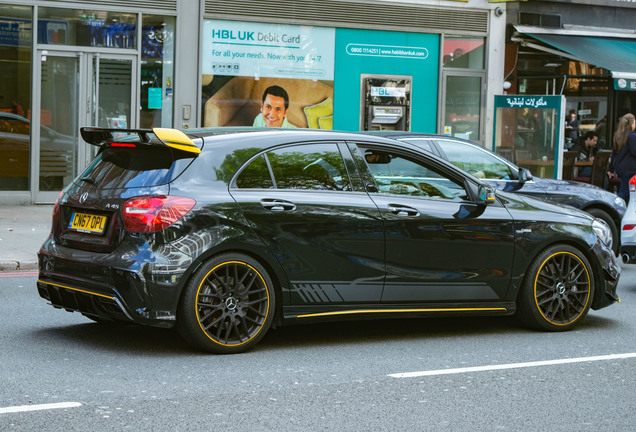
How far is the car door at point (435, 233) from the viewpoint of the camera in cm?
705

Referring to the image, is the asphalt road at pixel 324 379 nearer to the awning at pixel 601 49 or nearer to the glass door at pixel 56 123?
the glass door at pixel 56 123

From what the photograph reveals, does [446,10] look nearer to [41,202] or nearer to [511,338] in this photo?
[41,202]

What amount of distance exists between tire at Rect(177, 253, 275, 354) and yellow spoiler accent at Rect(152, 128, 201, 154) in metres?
0.76

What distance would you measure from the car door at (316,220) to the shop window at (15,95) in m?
10.9

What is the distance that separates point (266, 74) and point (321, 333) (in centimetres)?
1138

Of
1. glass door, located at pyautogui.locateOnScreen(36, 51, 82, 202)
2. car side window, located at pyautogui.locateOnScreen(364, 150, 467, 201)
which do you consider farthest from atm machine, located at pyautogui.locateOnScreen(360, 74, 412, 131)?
car side window, located at pyautogui.locateOnScreen(364, 150, 467, 201)

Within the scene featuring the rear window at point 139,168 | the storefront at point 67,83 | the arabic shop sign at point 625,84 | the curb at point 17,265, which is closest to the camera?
the rear window at point 139,168

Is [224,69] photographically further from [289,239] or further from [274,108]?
[289,239]

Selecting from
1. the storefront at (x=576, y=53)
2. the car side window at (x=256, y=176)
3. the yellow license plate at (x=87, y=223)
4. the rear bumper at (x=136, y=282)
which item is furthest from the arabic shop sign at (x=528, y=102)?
the rear bumper at (x=136, y=282)

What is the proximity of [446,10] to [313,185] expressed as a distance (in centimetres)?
1390

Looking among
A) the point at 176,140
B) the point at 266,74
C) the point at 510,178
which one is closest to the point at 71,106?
the point at 266,74

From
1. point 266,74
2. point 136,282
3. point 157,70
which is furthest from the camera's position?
point 266,74

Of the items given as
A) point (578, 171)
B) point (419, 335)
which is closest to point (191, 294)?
point (419, 335)

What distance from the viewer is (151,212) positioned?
244 inches
